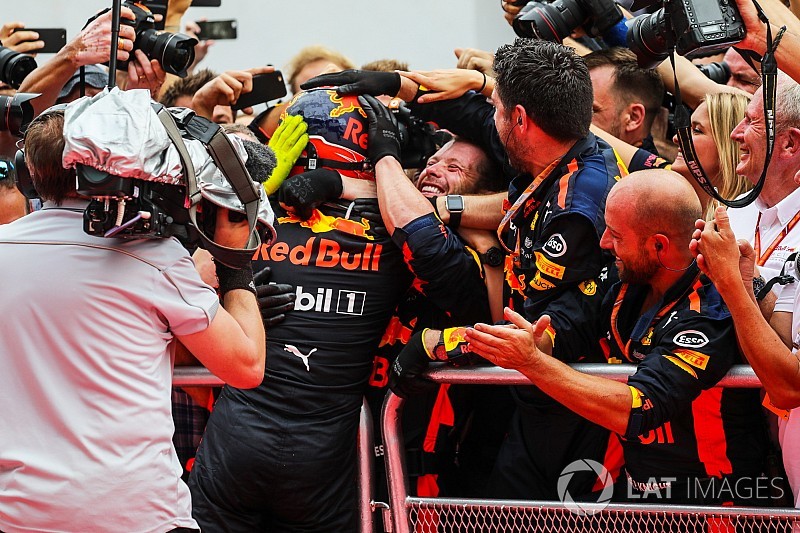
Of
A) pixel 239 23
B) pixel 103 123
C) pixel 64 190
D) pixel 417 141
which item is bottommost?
pixel 239 23

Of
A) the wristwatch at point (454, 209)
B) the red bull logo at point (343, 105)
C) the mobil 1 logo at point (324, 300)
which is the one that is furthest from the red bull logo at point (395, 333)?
the red bull logo at point (343, 105)

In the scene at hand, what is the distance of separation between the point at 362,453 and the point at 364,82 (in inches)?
42.9

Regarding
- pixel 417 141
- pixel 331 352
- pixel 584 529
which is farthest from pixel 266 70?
pixel 584 529

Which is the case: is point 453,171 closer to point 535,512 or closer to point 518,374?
point 518,374

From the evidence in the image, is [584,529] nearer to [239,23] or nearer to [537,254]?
[537,254]

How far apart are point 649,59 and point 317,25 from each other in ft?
12.2

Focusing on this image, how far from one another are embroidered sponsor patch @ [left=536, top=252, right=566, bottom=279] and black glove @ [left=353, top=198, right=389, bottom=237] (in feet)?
1.68

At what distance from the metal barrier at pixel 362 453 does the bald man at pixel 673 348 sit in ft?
1.78

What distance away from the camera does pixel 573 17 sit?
3.32 m

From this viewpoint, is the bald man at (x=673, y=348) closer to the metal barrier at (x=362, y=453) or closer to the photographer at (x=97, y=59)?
the metal barrier at (x=362, y=453)

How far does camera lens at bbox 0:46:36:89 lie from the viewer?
3.68m

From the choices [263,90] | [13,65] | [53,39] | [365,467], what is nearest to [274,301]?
[365,467]

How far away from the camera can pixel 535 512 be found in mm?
2566

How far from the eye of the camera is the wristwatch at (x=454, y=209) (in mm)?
3002
